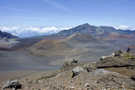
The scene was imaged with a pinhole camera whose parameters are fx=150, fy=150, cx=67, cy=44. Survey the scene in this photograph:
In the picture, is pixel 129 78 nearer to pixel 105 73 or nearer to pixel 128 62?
pixel 105 73

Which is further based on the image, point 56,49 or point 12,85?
point 56,49

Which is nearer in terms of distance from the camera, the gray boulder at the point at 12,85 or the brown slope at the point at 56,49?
the gray boulder at the point at 12,85

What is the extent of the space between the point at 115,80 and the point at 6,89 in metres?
7.74

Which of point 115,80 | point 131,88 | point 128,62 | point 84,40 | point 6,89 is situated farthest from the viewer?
point 84,40

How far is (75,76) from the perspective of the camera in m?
12.8

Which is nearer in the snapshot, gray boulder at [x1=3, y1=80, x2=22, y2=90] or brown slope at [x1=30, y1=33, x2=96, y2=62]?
gray boulder at [x1=3, y1=80, x2=22, y2=90]

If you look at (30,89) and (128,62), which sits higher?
(128,62)

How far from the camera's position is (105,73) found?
1102cm

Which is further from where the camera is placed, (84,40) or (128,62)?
(84,40)

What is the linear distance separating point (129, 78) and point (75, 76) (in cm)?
433

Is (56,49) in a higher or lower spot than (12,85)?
higher

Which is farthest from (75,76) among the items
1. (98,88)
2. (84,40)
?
(84,40)

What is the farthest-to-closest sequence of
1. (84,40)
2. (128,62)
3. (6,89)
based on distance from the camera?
(84,40), (128,62), (6,89)

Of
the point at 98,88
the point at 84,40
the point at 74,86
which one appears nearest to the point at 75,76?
the point at 74,86
